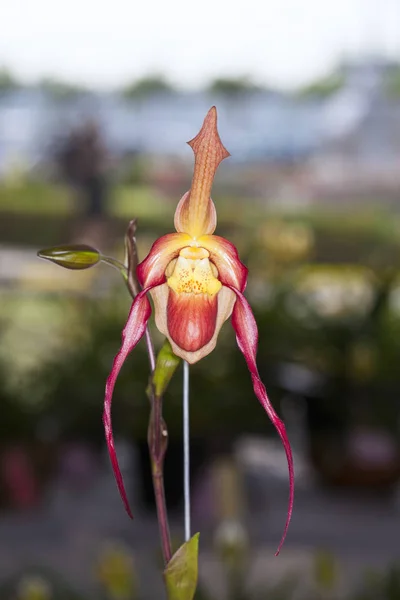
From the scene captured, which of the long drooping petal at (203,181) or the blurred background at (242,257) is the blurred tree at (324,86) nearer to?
the blurred background at (242,257)

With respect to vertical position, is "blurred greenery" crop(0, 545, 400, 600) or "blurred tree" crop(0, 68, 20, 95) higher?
"blurred tree" crop(0, 68, 20, 95)

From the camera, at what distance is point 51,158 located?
2439mm

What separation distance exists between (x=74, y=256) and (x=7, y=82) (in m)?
2.34

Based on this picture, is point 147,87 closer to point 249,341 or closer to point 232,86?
point 232,86

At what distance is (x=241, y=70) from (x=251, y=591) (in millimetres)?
1922

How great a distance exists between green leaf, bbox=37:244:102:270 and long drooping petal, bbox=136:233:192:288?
1.4 inches

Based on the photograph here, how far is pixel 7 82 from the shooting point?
248cm

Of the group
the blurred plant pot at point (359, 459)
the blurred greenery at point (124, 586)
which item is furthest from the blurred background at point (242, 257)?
the blurred greenery at point (124, 586)

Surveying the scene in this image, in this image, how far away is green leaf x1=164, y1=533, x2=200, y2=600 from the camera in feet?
0.99

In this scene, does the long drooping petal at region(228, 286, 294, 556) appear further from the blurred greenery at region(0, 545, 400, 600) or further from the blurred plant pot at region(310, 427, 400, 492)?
the blurred plant pot at region(310, 427, 400, 492)

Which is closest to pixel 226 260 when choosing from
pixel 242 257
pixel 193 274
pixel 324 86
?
pixel 193 274

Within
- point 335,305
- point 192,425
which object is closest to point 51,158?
point 335,305

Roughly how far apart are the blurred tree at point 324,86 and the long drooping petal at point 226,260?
7.67 feet

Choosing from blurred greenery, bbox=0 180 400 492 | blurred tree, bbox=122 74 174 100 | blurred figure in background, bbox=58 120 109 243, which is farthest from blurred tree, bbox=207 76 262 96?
blurred greenery, bbox=0 180 400 492
